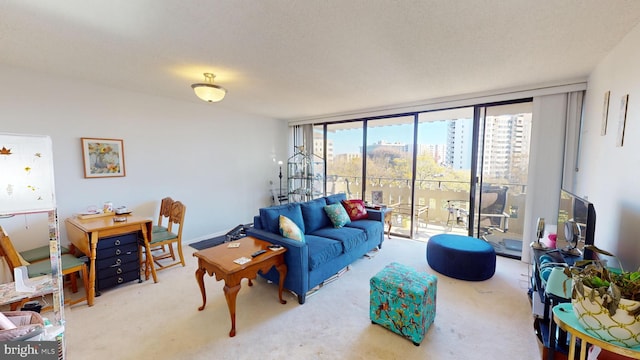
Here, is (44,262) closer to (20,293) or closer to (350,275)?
(20,293)

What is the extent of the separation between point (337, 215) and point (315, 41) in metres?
2.30

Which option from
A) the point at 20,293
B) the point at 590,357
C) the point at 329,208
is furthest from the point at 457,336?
the point at 20,293

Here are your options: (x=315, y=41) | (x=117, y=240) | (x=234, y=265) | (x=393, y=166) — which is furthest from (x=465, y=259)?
(x=117, y=240)

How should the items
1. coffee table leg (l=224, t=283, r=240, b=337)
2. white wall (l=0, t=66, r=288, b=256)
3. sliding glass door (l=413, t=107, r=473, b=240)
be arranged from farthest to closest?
sliding glass door (l=413, t=107, r=473, b=240)
white wall (l=0, t=66, r=288, b=256)
coffee table leg (l=224, t=283, r=240, b=337)

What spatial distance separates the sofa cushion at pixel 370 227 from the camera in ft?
11.7

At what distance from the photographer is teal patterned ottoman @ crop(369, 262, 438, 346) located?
6.37 ft

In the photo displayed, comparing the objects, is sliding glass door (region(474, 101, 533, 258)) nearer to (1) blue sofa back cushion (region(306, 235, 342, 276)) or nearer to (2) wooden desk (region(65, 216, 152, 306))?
(1) blue sofa back cushion (region(306, 235, 342, 276))

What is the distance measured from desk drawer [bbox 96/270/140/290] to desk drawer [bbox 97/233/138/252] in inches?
14.2

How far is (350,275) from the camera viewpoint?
315cm

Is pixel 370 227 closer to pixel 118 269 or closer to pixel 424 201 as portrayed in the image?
pixel 424 201

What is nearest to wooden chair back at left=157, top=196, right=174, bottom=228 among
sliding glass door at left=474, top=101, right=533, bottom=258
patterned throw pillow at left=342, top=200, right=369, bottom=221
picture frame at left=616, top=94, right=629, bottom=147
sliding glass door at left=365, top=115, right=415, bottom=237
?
patterned throw pillow at left=342, top=200, right=369, bottom=221

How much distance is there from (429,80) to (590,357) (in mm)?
2836
